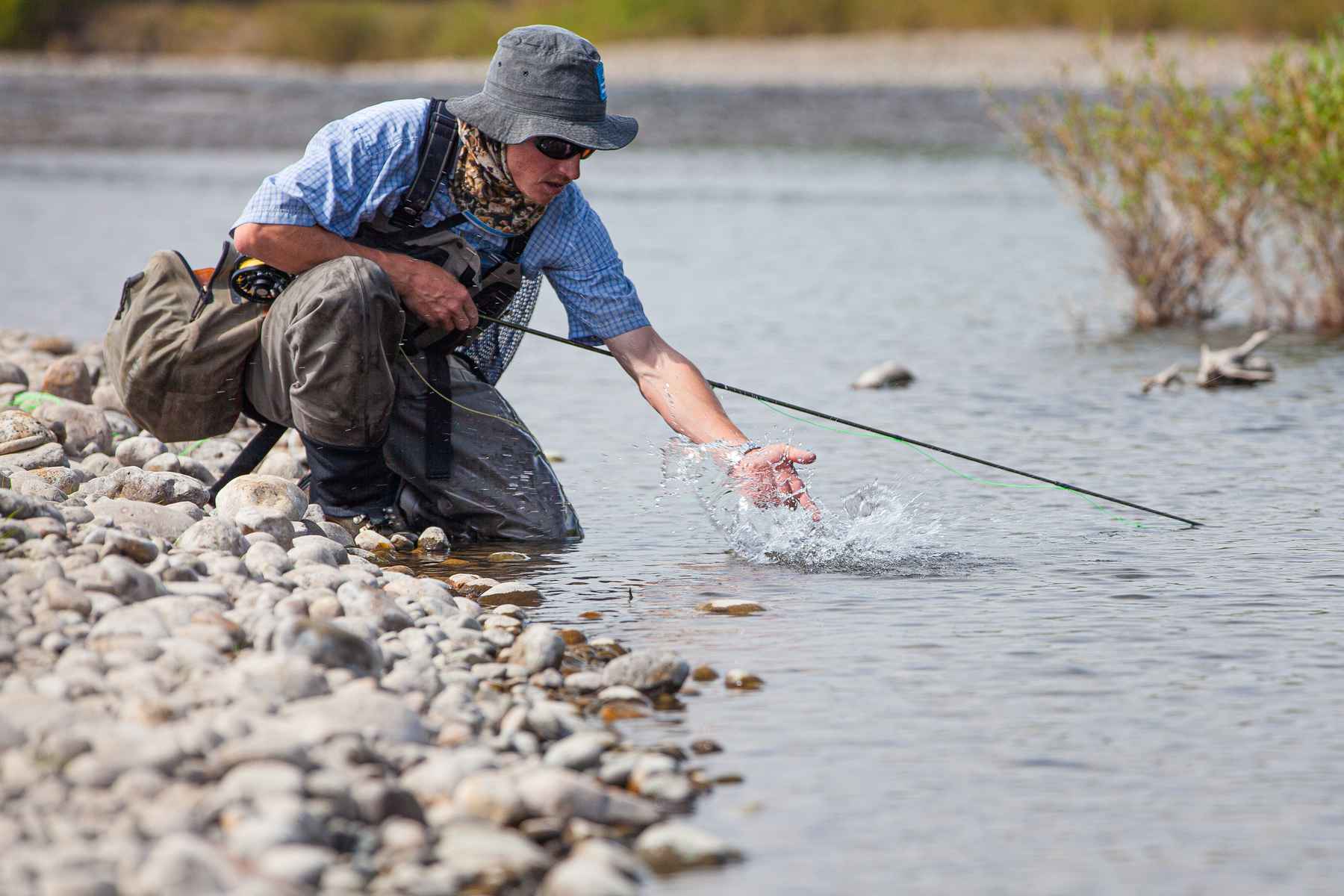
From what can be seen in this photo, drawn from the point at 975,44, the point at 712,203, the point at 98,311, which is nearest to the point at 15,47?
the point at 975,44

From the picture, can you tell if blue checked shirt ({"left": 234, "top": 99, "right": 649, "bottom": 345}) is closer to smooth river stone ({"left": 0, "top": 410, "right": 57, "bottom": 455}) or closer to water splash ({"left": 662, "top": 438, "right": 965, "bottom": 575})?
water splash ({"left": 662, "top": 438, "right": 965, "bottom": 575})

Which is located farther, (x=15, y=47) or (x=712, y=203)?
(x=15, y=47)

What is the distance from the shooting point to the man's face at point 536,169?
13.7ft

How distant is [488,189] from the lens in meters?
4.31

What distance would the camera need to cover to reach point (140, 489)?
4434mm

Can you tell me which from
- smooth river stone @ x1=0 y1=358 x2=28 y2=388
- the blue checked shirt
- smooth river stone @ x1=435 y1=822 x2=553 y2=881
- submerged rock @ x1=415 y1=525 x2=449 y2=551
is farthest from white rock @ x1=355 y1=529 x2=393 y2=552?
smooth river stone @ x1=0 y1=358 x2=28 y2=388

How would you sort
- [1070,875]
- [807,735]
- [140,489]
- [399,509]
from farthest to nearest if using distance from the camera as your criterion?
[399,509], [140,489], [807,735], [1070,875]

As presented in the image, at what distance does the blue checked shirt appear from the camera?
420 centimetres

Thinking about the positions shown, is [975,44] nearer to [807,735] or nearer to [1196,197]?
[1196,197]

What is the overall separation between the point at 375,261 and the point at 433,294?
0.16m

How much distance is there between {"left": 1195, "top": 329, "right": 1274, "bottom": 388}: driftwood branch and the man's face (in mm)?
3950

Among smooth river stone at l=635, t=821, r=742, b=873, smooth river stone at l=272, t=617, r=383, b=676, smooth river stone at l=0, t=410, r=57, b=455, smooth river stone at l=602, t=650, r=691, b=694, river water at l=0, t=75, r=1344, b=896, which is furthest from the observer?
smooth river stone at l=0, t=410, r=57, b=455

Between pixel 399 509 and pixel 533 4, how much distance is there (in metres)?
46.9

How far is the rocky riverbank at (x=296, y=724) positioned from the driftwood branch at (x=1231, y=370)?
4.11 m
